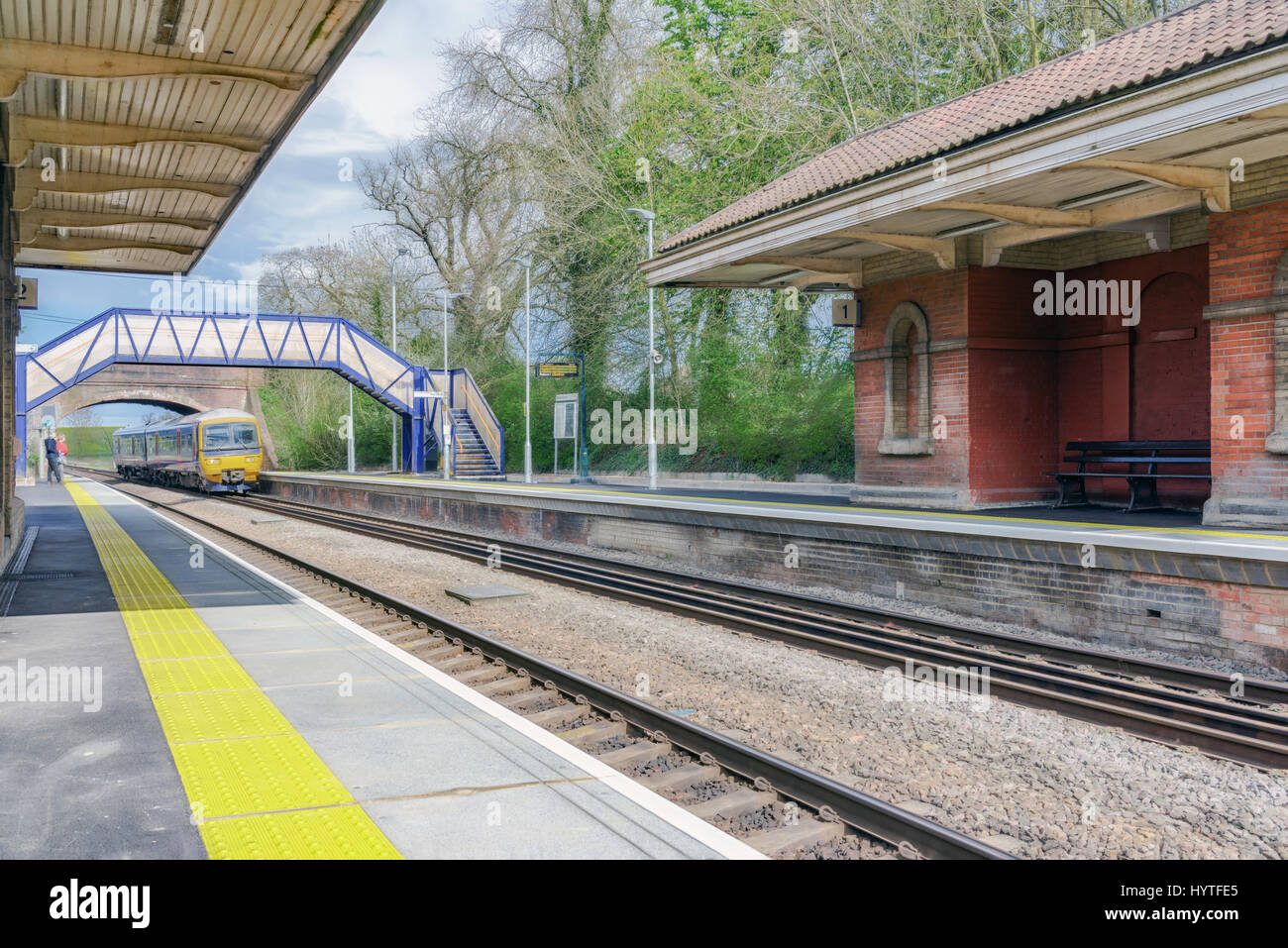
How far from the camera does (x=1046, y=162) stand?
9.58 m

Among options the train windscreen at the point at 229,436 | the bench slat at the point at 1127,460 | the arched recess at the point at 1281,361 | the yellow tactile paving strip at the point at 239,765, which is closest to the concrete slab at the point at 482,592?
the yellow tactile paving strip at the point at 239,765

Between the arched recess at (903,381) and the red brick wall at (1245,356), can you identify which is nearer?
the red brick wall at (1245,356)

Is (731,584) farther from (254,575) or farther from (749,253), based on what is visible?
(254,575)

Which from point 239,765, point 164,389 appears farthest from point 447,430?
point 164,389

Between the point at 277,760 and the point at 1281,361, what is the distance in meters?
9.88

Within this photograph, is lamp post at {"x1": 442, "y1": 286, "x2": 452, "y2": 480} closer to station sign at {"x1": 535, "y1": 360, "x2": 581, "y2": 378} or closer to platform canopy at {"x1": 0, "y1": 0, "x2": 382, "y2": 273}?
station sign at {"x1": 535, "y1": 360, "x2": 581, "y2": 378}

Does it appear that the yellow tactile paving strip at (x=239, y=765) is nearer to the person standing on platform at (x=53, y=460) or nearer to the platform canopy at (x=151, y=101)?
the platform canopy at (x=151, y=101)

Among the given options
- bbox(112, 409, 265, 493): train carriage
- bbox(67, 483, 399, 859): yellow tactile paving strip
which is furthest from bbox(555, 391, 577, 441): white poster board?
bbox(67, 483, 399, 859): yellow tactile paving strip

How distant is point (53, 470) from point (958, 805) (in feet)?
161

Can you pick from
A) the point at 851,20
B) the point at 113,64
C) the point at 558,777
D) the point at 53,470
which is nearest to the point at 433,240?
the point at 53,470

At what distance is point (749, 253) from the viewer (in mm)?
14258

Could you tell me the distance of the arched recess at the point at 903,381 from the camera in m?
14.7

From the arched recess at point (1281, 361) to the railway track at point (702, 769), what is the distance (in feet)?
24.3
